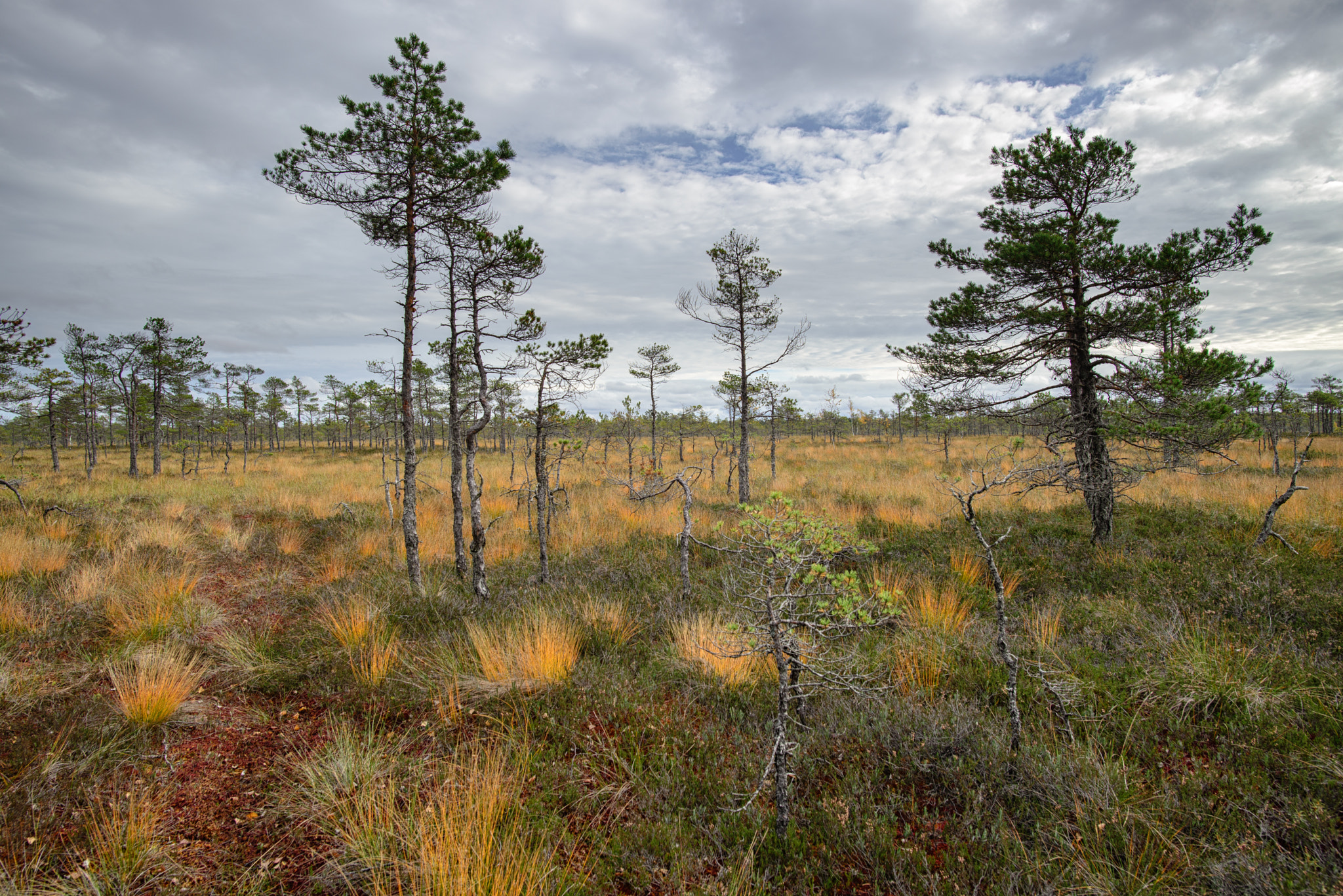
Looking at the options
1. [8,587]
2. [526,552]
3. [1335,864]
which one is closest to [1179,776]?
[1335,864]

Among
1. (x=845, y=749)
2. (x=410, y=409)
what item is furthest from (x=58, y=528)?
(x=845, y=749)

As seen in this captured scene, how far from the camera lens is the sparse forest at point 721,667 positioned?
2768 mm

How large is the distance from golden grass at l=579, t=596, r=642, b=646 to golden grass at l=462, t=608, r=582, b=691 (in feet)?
1.66

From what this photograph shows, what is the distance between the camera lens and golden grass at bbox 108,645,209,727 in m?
3.96

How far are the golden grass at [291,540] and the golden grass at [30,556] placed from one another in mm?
2842

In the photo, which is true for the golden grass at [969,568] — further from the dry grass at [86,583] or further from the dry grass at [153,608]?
the dry grass at [86,583]

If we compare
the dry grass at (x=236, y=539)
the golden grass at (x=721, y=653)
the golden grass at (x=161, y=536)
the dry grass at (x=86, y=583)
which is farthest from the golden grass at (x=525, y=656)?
the golden grass at (x=161, y=536)

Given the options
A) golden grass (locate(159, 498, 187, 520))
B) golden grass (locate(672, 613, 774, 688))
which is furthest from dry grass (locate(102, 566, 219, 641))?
golden grass (locate(159, 498, 187, 520))

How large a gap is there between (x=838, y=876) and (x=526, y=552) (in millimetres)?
8665

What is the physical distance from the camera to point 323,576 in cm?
838

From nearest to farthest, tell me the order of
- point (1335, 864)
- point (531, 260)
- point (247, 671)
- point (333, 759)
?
point (1335, 864), point (333, 759), point (247, 671), point (531, 260)

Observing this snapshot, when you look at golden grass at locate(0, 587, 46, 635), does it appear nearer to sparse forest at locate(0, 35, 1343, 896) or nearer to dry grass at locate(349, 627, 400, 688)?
sparse forest at locate(0, 35, 1343, 896)

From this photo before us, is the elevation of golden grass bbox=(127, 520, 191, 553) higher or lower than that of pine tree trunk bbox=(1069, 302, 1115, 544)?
lower

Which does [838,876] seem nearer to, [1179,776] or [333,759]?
[1179,776]
